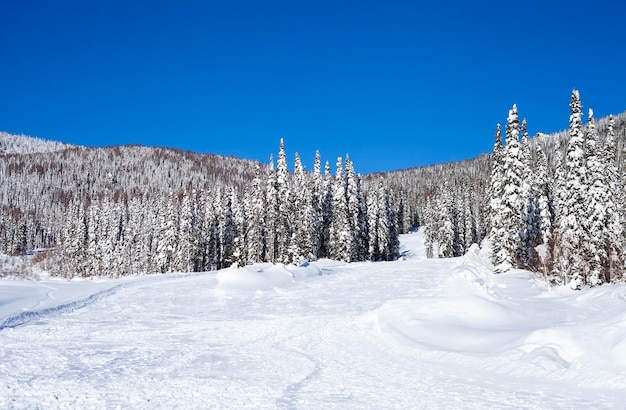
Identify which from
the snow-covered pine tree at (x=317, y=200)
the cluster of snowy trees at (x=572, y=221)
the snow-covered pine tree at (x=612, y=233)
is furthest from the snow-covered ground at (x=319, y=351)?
the snow-covered pine tree at (x=317, y=200)

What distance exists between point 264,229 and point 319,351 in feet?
175

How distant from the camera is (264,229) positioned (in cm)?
6525

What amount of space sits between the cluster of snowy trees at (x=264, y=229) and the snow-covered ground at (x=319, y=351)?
104 feet

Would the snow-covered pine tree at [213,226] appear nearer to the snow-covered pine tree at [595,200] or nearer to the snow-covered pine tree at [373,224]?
the snow-covered pine tree at [373,224]

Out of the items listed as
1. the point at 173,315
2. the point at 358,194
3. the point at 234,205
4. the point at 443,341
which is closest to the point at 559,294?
the point at 443,341

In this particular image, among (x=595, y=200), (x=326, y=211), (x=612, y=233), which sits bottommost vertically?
(x=612, y=233)

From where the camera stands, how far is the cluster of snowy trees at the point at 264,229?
56031mm

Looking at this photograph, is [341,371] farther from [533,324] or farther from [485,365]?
[533,324]

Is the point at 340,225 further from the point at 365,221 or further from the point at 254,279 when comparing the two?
the point at 254,279

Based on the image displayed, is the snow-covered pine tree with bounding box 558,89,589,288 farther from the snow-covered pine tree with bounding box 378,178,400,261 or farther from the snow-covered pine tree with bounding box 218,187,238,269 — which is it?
the snow-covered pine tree with bounding box 218,187,238,269

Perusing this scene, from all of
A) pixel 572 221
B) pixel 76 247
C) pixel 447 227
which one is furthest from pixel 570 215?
pixel 76 247

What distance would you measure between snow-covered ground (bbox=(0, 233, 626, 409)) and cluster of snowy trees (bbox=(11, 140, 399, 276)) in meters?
31.6

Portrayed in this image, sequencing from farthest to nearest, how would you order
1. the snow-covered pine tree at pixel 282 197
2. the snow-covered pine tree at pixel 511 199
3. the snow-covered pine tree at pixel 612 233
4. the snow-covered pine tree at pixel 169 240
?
the snow-covered pine tree at pixel 169 240 → the snow-covered pine tree at pixel 282 197 → the snow-covered pine tree at pixel 511 199 → the snow-covered pine tree at pixel 612 233

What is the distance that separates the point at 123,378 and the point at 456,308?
10525mm
